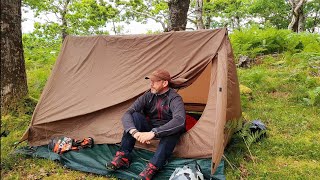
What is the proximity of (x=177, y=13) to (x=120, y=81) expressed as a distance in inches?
130

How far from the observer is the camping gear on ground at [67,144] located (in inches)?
156

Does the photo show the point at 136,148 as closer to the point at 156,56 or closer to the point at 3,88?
the point at 156,56

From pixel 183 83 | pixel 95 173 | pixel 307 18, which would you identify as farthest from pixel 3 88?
pixel 307 18

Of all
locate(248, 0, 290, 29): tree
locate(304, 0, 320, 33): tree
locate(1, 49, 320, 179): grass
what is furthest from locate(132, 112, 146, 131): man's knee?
locate(304, 0, 320, 33): tree

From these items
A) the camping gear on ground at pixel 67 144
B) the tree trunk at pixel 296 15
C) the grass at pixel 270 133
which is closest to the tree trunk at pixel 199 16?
the grass at pixel 270 133

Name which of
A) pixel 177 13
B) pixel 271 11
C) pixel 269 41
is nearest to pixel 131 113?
pixel 177 13

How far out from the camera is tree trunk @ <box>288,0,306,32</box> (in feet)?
36.1

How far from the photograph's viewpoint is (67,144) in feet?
13.1

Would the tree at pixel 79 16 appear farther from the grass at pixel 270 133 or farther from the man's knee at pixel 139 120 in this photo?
the man's knee at pixel 139 120

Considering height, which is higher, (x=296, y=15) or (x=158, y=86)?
(x=296, y=15)

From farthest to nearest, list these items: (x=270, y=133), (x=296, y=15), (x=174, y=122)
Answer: (x=296, y=15) → (x=270, y=133) → (x=174, y=122)

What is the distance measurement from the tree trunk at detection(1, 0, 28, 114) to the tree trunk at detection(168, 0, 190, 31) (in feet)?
11.0

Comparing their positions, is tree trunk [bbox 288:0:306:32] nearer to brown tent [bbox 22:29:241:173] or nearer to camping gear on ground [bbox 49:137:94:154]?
brown tent [bbox 22:29:241:173]

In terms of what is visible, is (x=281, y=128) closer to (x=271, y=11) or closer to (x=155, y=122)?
(x=155, y=122)
